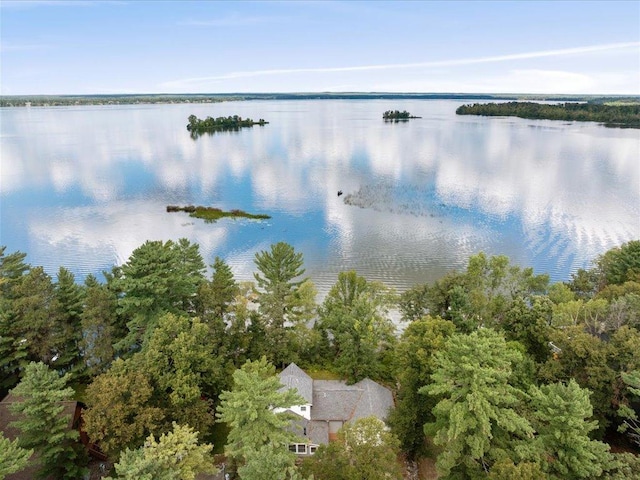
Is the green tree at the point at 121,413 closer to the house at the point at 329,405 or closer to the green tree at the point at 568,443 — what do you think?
the house at the point at 329,405

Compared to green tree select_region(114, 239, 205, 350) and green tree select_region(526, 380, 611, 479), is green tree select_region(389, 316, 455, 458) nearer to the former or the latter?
green tree select_region(526, 380, 611, 479)

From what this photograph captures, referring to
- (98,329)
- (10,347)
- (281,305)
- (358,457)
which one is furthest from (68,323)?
(358,457)

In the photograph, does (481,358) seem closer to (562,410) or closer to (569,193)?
(562,410)

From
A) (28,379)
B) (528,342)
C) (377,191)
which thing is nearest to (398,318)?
(528,342)

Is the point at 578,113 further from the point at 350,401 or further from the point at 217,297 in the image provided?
the point at 217,297

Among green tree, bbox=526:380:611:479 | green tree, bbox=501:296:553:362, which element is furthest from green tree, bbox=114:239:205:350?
green tree, bbox=501:296:553:362

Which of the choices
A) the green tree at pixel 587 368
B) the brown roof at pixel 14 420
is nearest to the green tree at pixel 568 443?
the green tree at pixel 587 368
